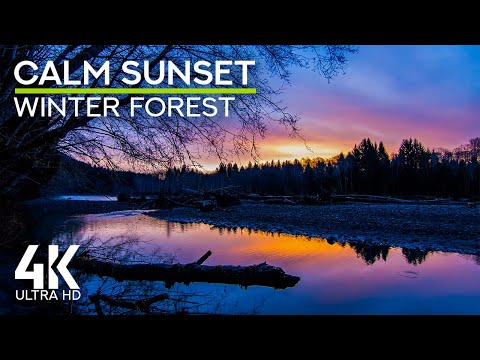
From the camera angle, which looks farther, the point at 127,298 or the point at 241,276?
the point at 241,276

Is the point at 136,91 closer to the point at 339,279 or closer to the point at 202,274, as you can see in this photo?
the point at 202,274

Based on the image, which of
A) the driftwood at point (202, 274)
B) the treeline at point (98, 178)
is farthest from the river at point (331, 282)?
the treeline at point (98, 178)

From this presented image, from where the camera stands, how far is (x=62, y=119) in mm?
3338

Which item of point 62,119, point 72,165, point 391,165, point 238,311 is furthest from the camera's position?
point 391,165

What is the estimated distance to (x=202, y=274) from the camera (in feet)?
18.4

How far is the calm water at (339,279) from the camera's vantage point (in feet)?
16.7

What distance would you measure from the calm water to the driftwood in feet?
0.45

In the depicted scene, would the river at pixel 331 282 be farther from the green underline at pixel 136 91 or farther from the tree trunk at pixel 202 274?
the green underline at pixel 136 91

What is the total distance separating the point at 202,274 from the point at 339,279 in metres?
2.63

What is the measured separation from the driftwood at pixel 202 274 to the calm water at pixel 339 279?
0.14m

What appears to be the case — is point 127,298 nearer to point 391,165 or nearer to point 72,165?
point 72,165

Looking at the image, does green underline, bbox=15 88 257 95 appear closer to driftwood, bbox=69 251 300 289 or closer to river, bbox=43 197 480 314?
river, bbox=43 197 480 314
